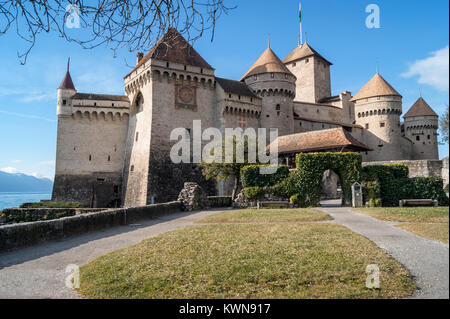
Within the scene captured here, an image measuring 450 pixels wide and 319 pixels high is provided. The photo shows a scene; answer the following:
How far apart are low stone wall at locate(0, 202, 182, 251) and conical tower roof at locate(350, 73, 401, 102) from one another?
38.8 meters

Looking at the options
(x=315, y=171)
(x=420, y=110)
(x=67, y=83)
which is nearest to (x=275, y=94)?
(x=315, y=171)

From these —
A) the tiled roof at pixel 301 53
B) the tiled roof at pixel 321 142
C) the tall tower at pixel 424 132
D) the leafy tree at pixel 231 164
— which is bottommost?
the leafy tree at pixel 231 164

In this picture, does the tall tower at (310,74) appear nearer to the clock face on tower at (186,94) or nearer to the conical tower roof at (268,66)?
the conical tower roof at (268,66)

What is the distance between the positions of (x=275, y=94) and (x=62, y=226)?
28.4 metres

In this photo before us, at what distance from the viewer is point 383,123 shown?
1699 inches

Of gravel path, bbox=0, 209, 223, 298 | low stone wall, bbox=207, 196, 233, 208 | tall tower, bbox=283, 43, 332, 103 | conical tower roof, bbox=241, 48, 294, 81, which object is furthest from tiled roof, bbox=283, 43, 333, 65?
gravel path, bbox=0, 209, 223, 298

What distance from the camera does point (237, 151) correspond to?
955 inches

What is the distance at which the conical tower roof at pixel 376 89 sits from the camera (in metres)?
43.6

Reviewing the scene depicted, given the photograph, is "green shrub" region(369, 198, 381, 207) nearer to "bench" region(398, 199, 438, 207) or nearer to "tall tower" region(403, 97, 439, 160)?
"bench" region(398, 199, 438, 207)

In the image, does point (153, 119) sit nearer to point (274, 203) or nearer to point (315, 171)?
point (274, 203)

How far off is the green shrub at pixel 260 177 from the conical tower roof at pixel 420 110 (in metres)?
34.4

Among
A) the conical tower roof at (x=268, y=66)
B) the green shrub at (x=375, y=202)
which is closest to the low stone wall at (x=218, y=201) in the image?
the green shrub at (x=375, y=202)

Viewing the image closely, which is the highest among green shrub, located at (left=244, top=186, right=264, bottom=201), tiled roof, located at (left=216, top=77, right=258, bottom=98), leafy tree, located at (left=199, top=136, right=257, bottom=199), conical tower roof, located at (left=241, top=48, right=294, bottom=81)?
conical tower roof, located at (left=241, top=48, right=294, bottom=81)

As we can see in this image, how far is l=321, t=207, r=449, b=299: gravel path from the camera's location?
191 centimetres
